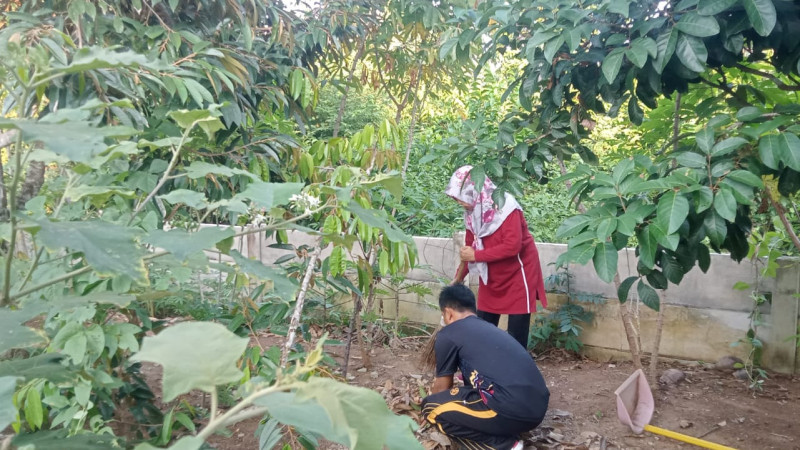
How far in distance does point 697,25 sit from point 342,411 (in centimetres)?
194

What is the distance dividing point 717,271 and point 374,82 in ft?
9.95

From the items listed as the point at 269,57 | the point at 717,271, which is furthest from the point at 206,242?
the point at 717,271

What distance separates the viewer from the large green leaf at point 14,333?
2.31ft

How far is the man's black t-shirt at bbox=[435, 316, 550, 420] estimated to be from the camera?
9.00 feet

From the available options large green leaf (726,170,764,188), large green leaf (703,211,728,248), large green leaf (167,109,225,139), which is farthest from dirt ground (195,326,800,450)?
large green leaf (167,109,225,139)

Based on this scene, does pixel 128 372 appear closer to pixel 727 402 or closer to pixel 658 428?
pixel 658 428

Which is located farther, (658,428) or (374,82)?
(374,82)

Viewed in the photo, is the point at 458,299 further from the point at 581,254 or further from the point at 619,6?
the point at 619,6

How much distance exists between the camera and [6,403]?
0.59 metres

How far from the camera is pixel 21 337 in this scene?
0.72m

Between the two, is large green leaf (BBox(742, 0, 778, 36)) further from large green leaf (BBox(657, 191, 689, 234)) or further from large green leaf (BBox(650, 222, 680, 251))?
large green leaf (BBox(650, 222, 680, 251))

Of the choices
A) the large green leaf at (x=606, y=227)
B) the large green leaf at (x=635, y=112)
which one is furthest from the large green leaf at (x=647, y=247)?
the large green leaf at (x=635, y=112)

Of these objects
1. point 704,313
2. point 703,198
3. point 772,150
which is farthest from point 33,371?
point 704,313

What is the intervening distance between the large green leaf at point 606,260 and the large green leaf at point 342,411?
1.39 metres
